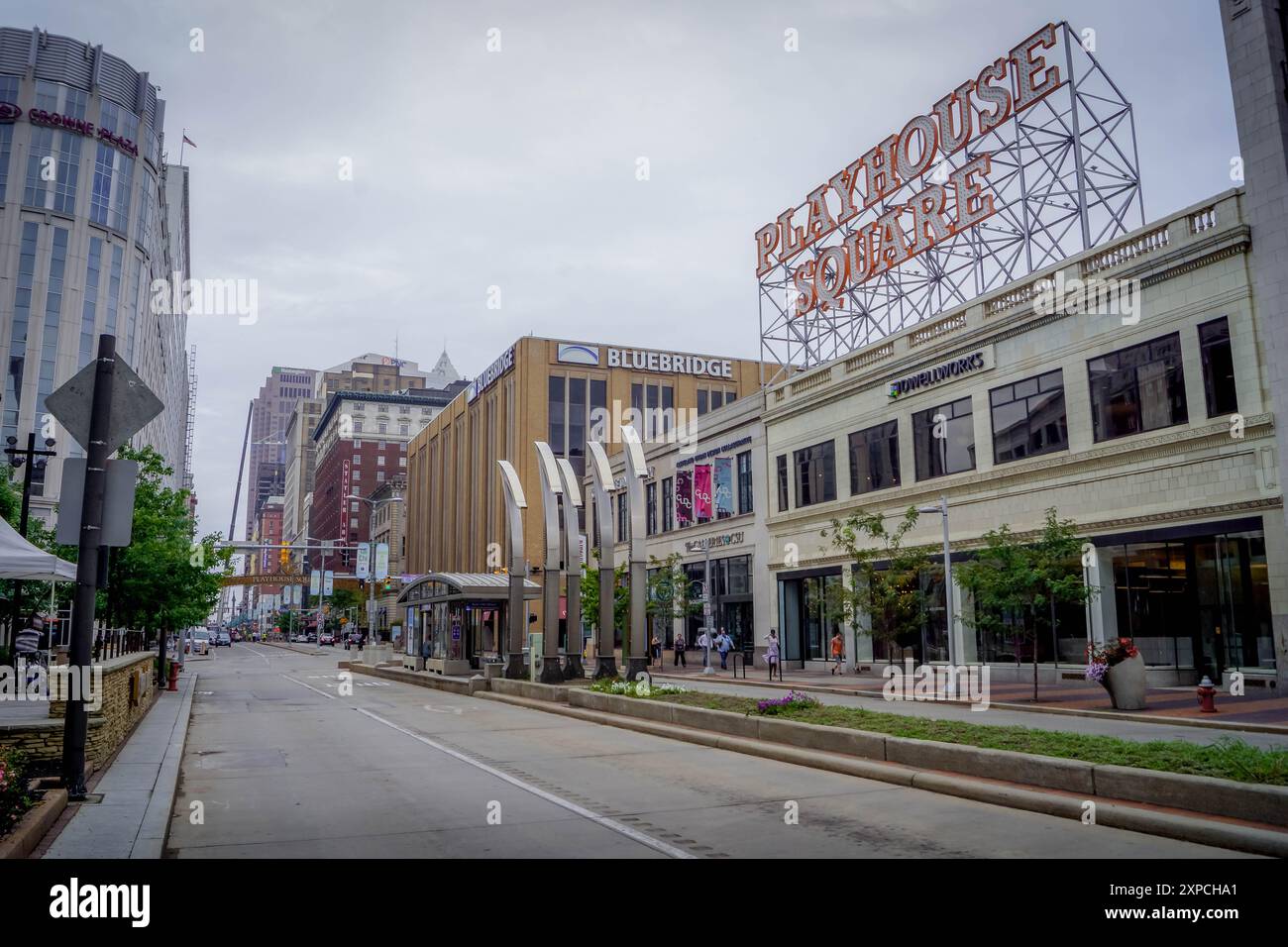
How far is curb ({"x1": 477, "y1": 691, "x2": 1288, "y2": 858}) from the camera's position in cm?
807

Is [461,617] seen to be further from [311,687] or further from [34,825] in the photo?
[34,825]

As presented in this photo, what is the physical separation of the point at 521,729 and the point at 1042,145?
26.1 meters

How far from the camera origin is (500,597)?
36688mm

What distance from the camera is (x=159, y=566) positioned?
31828 mm

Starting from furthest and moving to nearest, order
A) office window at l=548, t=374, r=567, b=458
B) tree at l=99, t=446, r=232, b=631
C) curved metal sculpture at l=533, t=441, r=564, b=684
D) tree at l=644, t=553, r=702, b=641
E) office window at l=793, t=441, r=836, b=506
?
office window at l=548, t=374, r=567, b=458, tree at l=644, t=553, r=702, b=641, office window at l=793, t=441, r=836, b=506, tree at l=99, t=446, r=232, b=631, curved metal sculpture at l=533, t=441, r=564, b=684

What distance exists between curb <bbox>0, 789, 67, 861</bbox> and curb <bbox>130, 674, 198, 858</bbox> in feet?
2.39

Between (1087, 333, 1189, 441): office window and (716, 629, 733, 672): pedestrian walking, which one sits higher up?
(1087, 333, 1189, 441): office window

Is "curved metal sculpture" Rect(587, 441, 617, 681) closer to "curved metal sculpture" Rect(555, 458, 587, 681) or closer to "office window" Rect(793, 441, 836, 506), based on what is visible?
"curved metal sculpture" Rect(555, 458, 587, 681)

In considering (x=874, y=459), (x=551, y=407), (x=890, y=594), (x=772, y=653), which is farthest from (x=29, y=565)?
(x=551, y=407)

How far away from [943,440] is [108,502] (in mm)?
29413

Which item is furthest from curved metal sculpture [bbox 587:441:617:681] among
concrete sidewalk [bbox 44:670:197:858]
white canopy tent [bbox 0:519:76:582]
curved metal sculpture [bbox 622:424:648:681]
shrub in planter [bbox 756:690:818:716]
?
white canopy tent [bbox 0:519:76:582]

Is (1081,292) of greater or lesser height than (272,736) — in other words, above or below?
above
